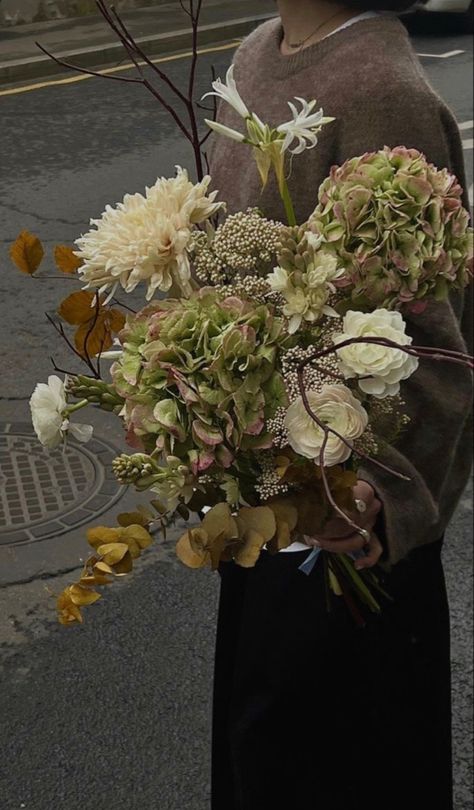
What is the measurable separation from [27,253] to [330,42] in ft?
1.69

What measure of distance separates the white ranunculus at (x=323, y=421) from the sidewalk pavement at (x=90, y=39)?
54cm

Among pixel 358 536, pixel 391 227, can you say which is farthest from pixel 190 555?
pixel 391 227

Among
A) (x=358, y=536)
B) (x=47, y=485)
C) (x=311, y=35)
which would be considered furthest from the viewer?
(x=47, y=485)

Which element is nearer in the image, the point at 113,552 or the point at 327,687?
the point at 113,552

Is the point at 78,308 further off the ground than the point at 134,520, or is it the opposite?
the point at 78,308

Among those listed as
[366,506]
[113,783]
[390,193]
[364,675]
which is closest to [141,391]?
[390,193]

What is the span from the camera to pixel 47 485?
2.05m

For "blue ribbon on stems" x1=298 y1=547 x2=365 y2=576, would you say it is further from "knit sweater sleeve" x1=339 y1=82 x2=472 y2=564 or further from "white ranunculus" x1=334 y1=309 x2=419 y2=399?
"white ranunculus" x1=334 y1=309 x2=419 y2=399

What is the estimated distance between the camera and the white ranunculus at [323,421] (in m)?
1.26

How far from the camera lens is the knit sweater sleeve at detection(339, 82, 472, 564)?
1.54 m

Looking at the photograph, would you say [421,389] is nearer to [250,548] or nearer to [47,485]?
[250,548]

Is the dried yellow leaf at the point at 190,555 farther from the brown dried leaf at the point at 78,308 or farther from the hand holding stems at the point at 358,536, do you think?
the brown dried leaf at the point at 78,308

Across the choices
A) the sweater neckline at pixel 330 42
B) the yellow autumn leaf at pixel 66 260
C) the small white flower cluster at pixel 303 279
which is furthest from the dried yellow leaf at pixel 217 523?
the sweater neckline at pixel 330 42

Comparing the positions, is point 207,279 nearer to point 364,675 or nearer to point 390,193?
point 390,193
